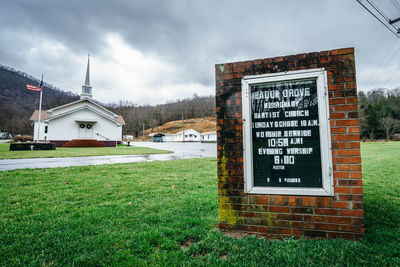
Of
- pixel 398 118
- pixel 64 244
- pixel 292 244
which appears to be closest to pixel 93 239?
pixel 64 244

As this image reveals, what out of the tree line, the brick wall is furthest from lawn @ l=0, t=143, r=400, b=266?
the tree line

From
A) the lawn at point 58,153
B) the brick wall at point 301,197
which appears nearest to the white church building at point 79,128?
the lawn at point 58,153

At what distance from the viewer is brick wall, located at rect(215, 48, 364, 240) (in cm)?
254

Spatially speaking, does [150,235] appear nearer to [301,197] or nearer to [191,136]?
[301,197]

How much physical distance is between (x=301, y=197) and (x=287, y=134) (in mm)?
818

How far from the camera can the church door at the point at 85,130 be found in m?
30.2

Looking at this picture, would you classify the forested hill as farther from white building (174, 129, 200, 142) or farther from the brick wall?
the brick wall

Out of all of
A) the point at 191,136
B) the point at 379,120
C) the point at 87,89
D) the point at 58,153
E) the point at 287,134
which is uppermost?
the point at 87,89

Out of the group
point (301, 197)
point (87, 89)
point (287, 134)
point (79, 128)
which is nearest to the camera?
point (301, 197)

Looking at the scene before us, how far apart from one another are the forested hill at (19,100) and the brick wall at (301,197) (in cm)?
6913

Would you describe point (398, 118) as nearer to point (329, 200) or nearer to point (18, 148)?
point (329, 200)

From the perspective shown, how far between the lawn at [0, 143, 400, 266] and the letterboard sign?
70 cm

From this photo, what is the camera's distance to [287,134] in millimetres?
2812

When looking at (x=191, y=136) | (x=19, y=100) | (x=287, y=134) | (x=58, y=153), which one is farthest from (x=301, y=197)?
(x=19, y=100)
